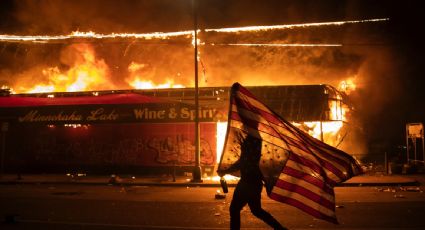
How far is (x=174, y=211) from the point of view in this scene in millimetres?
10445

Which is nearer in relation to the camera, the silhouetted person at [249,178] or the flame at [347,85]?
the silhouetted person at [249,178]

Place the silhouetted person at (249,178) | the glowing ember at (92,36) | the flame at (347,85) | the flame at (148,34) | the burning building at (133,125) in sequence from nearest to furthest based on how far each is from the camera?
the silhouetted person at (249,178), the burning building at (133,125), the flame at (148,34), the glowing ember at (92,36), the flame at (347,85)

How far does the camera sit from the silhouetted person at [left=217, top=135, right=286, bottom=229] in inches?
242

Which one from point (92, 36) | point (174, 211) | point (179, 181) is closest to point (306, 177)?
point (174, 211)

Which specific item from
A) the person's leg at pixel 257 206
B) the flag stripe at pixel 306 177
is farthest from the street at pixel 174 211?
the flag stripe at pixel 306 177

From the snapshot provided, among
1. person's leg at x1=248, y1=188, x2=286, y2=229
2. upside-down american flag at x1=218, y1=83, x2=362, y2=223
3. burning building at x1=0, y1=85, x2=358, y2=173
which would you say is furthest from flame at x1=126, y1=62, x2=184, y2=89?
person's leg at x1=248, y1=188, x2=286, y2=229

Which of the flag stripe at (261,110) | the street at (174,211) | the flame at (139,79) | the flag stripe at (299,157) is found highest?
Result: the flame at (139,79)

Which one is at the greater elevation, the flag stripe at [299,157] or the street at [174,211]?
the flag stripe at [299,157]

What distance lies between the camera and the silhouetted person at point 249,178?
20.2 ft

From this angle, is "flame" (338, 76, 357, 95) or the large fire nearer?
the large fire

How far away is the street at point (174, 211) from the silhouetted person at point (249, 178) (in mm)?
2042

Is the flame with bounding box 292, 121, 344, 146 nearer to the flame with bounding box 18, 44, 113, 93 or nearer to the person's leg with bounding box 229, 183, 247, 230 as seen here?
the flame with bounding box 18, 44, 113, 93

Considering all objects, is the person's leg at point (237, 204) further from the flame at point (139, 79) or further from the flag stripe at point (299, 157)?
the flame at point (139, 79)

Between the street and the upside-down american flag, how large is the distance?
7.77ft
